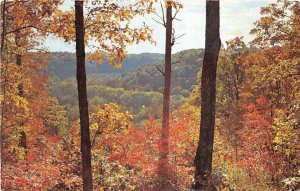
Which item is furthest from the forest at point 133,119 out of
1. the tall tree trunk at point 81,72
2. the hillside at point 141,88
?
the hillside at point 141,88

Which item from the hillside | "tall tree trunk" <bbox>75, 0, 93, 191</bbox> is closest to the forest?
"tall tree trunk" <bbox>75, 0, 93, 191</bbox>

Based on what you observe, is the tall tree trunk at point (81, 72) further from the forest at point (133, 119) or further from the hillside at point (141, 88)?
the hillside at point (141, 88)

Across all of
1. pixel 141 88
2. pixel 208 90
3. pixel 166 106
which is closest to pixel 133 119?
pixel 166 106

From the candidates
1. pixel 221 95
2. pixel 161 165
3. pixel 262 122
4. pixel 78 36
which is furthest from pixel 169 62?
pixel 221 95

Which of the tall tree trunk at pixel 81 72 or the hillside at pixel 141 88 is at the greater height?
the tall tree trunk at pixel 81 72

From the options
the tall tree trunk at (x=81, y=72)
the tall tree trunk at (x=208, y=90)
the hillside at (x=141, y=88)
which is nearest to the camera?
the tall tree trunk at (x=81, y=72)

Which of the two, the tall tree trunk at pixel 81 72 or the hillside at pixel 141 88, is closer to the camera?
the tall tree trunk at pixel 81 72

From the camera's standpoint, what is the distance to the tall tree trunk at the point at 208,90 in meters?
7.91

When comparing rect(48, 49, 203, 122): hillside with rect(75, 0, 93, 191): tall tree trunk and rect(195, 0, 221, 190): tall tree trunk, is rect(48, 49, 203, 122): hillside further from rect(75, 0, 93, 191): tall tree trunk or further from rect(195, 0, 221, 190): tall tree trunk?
rect(75, 0, 93, 191): tall tree trunk

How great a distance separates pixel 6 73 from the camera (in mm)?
10789

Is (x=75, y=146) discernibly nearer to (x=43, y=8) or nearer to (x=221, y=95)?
(x=43, y=8)

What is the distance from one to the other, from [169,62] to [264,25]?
16.4ft

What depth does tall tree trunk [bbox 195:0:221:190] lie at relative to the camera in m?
7.91

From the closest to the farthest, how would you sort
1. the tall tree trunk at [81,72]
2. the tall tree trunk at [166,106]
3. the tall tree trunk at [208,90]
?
the tall tree trunk at [81,72], the tall tree trunk at [208,90], the tall tree trunk at [166,106]
